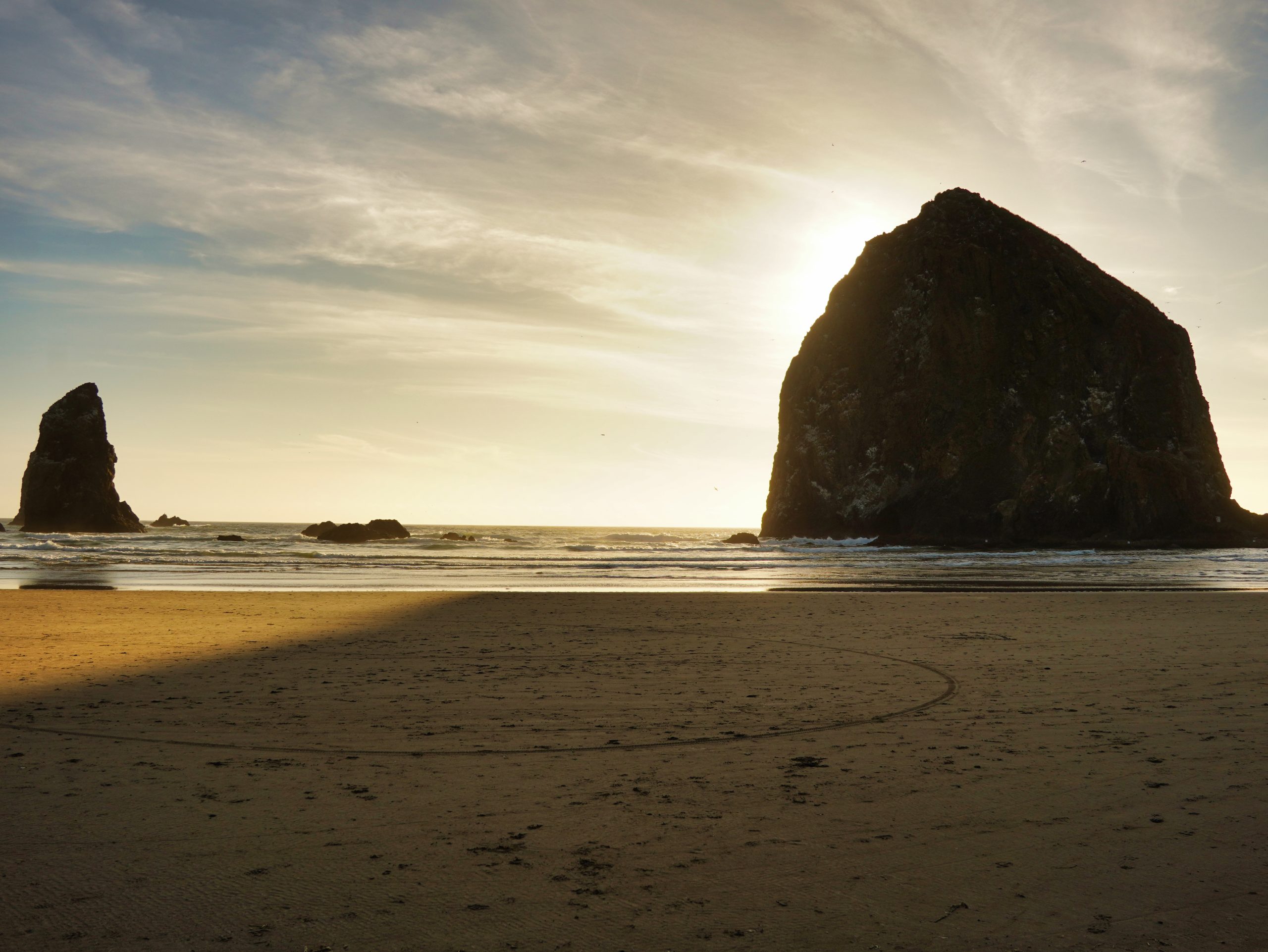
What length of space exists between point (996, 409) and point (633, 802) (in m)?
71.7

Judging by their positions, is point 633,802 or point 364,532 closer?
point 633,802

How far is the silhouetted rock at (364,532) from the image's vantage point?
204ft

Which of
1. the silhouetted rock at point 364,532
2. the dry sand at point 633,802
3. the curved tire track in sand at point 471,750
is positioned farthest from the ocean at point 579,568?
the curved tire track in sand at point 471,750

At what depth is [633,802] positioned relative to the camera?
4.45 meters

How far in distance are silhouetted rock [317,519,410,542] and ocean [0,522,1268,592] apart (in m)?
6.62

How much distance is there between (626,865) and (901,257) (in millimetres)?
82207

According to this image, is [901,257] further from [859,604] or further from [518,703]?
[518,703]

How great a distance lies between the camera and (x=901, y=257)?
260 feet

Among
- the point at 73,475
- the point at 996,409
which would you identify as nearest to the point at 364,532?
the point at 73,475

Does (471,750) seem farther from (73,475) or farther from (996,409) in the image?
(73,475)

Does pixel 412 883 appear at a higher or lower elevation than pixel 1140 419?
lower

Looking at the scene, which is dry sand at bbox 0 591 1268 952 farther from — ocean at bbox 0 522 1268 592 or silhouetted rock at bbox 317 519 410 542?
silhouetted rock at bbox 317 519 410 542

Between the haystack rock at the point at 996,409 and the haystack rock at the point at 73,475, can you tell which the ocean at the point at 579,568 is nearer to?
the haystack rock at the point at 996,409

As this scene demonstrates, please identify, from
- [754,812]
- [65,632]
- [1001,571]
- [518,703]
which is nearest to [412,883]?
[754,812]
